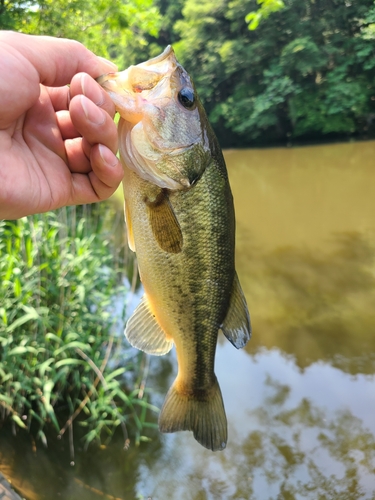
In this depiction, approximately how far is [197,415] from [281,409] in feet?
8.29

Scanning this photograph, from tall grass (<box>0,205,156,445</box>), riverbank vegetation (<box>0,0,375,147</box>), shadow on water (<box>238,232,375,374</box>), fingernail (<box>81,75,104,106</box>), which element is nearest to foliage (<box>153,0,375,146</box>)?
riverbank vegetation (<box>0,0,375,147</box>)

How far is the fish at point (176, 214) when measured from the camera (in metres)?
1.38

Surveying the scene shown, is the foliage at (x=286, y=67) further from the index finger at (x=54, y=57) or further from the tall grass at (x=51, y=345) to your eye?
the index finger at (x=54, y=57)

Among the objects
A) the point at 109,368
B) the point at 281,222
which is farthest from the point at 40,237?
the point at 281,222

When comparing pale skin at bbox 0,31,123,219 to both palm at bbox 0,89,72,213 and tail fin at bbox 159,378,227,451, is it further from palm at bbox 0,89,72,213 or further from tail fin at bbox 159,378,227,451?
tail fin at bbox 159,378,227,451

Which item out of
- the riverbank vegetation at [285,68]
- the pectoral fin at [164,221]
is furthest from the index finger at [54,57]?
the riverbank vegetation at [285,68]

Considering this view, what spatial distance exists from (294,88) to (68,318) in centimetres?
2052

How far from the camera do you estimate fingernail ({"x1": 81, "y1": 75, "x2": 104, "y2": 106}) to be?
1290mm

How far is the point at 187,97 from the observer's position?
1.41 m

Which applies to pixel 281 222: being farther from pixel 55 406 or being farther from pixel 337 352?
pixel 55 406

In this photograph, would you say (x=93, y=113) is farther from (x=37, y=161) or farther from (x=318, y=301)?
(x=318, y=301)

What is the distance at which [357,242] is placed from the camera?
763cm

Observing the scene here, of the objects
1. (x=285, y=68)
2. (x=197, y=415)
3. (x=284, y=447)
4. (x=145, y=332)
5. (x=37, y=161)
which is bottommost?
(x=284, y=447)

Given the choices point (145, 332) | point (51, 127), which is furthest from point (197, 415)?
point (51, 127)
